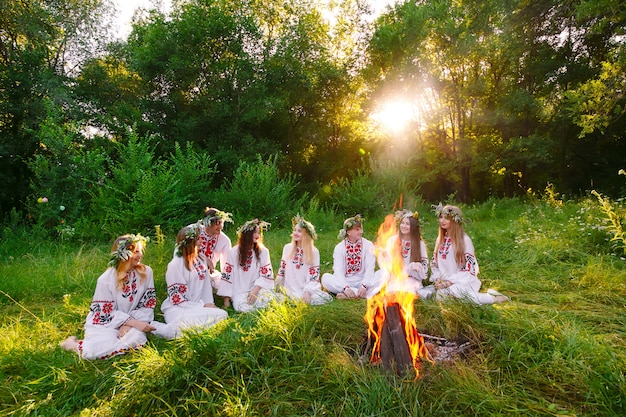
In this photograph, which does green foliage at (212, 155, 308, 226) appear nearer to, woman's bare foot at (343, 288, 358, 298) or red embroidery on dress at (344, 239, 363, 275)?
red embroidery on dress at (344, 239, 363, 275)

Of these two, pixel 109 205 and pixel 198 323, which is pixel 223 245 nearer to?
pixel 198 323

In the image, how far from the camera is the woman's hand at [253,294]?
17.1 ft

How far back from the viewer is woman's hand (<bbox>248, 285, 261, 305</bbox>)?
17.1 feet

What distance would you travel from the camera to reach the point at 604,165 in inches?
692

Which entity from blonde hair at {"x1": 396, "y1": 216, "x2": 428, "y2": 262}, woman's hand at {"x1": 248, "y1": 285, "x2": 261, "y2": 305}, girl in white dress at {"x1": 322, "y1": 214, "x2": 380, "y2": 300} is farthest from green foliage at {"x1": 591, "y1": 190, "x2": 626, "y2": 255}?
woman's hand at {"x1": 248, "y1": 285, "x2": 261, "y2": 305}

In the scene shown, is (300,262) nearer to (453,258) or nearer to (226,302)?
(226,302)

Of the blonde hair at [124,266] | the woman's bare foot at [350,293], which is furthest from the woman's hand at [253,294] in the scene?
the blonde hair at [124,266]

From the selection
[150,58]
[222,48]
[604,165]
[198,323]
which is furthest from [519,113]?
[198,323]

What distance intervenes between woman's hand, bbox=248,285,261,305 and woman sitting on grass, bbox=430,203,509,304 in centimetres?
246

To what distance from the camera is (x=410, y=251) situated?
591 cm

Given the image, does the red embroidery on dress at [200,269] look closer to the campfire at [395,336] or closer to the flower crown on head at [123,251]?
the flower crown on head at [123,251]

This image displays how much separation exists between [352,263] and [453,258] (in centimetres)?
147

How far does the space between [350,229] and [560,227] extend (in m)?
4.92

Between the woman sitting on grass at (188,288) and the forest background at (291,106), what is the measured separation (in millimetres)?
4462
